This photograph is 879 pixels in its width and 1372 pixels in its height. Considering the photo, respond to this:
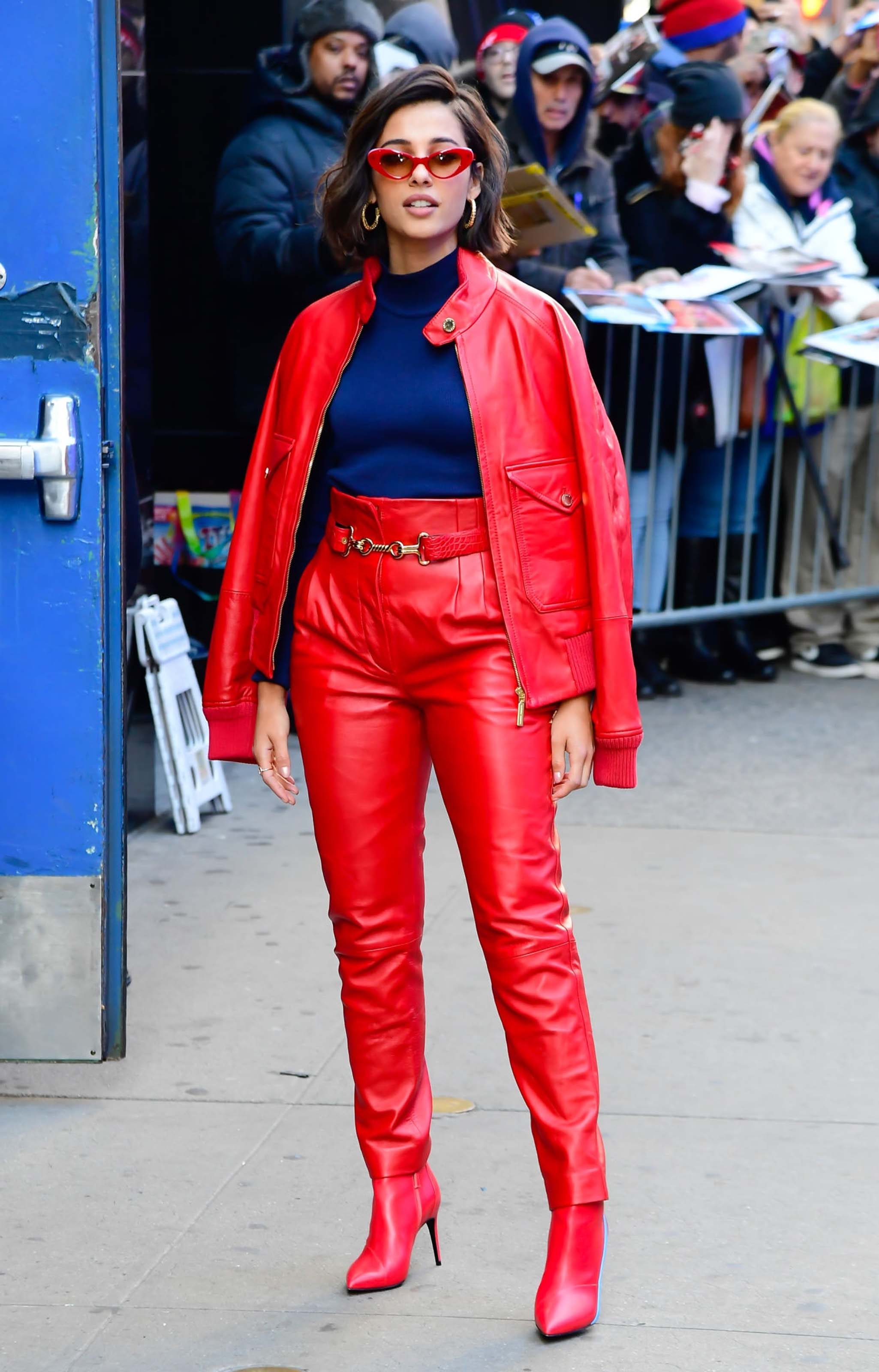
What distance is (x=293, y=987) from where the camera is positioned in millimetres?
4691

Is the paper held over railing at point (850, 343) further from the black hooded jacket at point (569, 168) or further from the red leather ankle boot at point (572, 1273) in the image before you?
the red leather ankle boot at point (572, 1273)

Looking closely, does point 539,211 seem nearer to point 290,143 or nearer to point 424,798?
point 290,143

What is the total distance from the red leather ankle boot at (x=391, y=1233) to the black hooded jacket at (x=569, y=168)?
4.60m

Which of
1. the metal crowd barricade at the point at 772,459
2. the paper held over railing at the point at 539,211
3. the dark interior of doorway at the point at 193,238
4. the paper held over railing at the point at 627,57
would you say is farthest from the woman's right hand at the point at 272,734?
the paper held over railing at the point at 627,57

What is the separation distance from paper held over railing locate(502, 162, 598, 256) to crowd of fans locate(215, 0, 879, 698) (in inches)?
10.4

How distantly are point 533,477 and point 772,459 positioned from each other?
565 centimetres

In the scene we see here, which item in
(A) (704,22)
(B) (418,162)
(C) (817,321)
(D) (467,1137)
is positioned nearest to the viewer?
(B) (418,162)

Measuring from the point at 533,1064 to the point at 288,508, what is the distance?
3.26 ft

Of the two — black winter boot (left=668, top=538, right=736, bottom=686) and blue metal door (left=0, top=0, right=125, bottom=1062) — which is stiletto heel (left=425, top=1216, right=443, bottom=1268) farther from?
black winter boot (left=668, top=538, right=736, bottom=686)

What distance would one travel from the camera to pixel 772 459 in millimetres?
8453

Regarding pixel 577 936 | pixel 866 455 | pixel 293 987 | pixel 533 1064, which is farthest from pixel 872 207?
pixel 533 1064

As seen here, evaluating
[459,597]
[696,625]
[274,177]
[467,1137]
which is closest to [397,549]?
[459,597]

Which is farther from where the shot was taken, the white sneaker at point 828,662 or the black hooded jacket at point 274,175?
the white sneaker at point 828,662

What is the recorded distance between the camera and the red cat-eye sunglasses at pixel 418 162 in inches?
117
